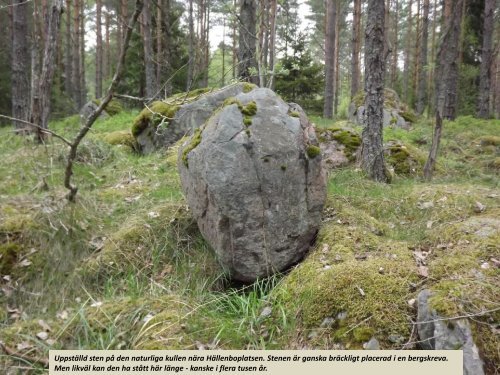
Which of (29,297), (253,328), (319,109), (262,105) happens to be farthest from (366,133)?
(319,109)

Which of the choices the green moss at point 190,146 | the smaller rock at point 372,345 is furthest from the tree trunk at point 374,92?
the smaller rock at point 372,345

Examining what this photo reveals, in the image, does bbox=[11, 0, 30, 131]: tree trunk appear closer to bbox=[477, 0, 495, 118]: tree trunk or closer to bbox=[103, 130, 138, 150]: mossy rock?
bbox=[103, 130, 138, 150]: mossy rock

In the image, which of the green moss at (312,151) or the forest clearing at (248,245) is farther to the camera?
the green moss at (312,151)

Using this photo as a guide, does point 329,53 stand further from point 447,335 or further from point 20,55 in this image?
point 447,335

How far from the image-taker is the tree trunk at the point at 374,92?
5.93 metres

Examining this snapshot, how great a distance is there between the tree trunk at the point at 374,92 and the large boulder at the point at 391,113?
5.21 metres

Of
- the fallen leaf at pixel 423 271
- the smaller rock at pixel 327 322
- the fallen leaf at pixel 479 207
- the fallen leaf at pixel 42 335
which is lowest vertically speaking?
the fallen leaf at pixel 42 335

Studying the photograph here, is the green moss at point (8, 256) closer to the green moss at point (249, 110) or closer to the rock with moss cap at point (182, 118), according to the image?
the green moss at point (249, 110)

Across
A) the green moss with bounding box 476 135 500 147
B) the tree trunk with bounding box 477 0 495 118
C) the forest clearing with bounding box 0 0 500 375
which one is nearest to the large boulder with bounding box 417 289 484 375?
the forest clearing with bounding box 0 0 500 375

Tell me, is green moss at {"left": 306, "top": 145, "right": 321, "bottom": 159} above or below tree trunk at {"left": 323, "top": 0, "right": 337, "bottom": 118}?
below

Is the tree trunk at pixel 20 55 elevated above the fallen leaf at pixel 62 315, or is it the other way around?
the tree trunk at pixel 20 55

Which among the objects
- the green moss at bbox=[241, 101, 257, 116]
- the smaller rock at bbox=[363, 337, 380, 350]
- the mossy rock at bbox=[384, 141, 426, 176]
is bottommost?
the smaller rock at bbox=[363, 337, 380, 350]

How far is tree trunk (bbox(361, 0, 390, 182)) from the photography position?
593 centimetres

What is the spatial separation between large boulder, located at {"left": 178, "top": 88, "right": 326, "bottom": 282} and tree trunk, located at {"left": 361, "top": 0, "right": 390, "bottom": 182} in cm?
204
